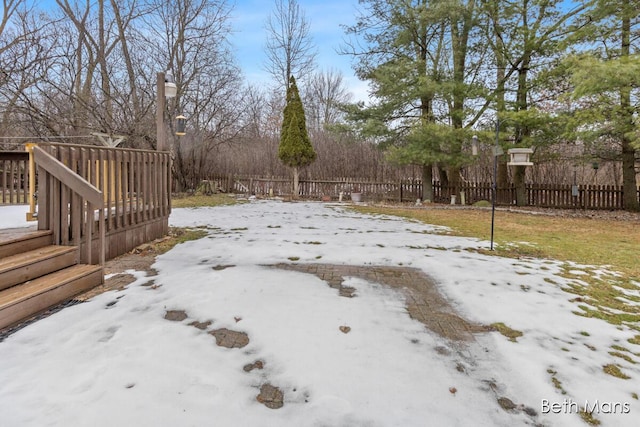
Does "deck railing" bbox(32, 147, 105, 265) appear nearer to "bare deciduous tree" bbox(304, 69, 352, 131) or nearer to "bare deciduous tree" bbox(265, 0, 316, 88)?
"bare deciduous tree" bbox(265, 0, 316, 88)

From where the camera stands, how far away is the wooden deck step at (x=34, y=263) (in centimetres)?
258

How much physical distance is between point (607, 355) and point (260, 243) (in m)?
4.00

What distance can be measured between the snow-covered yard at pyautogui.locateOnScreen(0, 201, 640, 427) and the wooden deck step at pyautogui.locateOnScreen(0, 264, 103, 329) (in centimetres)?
16

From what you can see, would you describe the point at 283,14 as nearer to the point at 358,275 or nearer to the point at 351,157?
the point at 351,157

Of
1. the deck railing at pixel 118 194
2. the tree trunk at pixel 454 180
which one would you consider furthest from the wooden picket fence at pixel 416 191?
the deck railing at pixel 118 194

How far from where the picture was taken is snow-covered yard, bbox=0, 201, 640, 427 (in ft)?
5.18

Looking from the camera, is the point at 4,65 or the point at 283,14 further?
the point at 283,14

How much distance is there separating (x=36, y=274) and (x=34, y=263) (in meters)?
0.10

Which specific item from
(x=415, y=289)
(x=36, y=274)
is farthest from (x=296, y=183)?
(x=36, y=274)

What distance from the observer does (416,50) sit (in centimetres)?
1266

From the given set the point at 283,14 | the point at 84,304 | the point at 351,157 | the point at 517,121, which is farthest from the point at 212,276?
the point at 283,14

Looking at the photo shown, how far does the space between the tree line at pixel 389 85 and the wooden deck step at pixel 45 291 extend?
9.51 metres

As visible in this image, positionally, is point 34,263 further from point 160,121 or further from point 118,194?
point 160,121

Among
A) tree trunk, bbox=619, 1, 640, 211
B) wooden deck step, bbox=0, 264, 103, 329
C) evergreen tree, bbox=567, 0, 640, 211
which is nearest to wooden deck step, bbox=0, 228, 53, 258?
wooden deck step, bbox=0, 264, 103, 329
